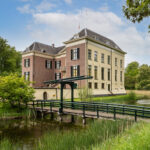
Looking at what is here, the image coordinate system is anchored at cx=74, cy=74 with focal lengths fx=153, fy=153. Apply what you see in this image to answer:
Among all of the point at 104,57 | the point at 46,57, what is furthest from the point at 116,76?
the point at 46,57

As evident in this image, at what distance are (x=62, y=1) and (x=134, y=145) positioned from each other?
905 centimetres

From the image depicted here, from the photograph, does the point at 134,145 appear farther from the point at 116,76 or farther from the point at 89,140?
the point at 116,76

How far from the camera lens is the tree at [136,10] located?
25.7ft

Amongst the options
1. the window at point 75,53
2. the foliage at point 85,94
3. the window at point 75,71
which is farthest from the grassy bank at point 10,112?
the window at point 75,53

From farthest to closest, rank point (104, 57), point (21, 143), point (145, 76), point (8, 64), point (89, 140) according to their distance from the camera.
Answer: point (145, 76) → point (8, 64) → point (104, 57) → point (21, 143) → point (89, 140)

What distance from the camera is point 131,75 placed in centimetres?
6612

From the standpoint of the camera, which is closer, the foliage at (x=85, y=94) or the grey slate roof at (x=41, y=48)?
the foliage at (x=85, y=94)

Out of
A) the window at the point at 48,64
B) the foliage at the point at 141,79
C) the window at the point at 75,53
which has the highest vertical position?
the window at the point at 75,53

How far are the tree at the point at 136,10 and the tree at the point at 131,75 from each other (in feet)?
175

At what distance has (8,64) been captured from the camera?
1486 inches

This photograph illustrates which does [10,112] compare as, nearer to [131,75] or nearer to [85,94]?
[85,94]

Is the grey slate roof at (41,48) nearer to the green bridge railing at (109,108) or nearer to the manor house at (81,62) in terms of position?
the manor house at (81,62)

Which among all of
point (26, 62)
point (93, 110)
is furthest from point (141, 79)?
point (93, 110)

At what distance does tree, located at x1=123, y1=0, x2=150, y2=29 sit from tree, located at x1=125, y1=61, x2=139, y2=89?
53218 millimetres
